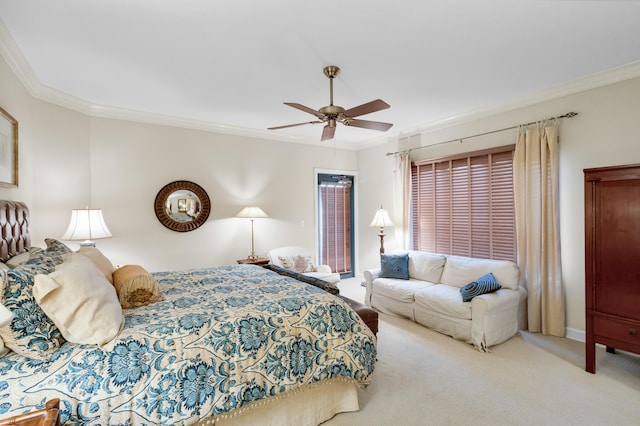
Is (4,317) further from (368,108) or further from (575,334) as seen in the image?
(575,334)

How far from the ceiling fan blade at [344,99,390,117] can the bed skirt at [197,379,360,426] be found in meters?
2.07

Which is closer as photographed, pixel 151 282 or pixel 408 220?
pixel 151 282

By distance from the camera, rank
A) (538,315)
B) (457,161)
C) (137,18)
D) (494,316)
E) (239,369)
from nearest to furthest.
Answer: (239,369) → (137,18) → (494,316) → (538,315) → (457,161)

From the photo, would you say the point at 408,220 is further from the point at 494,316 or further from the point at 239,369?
the point at 239,369

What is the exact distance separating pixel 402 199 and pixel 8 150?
466 cm

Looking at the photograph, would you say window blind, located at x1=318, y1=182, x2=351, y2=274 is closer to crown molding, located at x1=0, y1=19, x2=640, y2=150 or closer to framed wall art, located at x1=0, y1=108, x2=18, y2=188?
Result: crown molding, located at x1=0, y1=19, x2=640, y2=150

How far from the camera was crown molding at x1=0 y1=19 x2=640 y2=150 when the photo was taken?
8.82 feet

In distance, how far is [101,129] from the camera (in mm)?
3896

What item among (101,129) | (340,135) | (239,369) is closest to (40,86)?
(101,129)

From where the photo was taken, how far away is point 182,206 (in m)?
4.44

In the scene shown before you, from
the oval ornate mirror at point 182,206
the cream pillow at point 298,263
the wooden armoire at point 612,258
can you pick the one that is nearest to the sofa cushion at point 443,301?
the wooden armoire at point 612,258

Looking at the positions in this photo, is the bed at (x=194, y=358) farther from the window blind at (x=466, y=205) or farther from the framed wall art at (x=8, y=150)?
the window blind at (x=466, y=205)

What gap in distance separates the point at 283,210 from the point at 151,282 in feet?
10.7

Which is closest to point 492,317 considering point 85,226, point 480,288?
point 480,288
